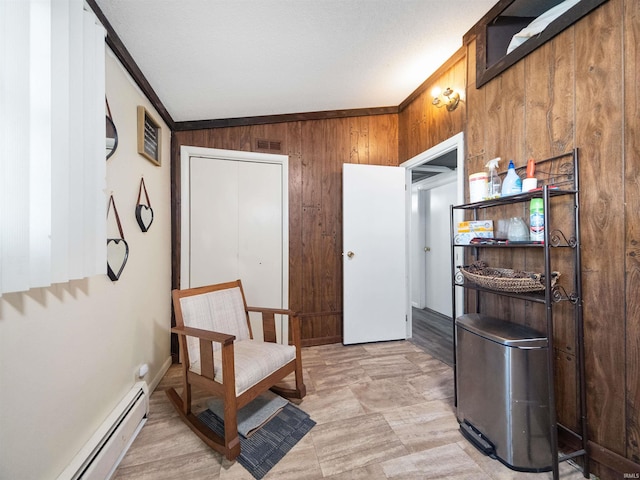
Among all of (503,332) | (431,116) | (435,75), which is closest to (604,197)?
(503,332)

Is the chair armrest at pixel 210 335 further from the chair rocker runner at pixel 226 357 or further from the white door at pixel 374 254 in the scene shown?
the white door at pixel 374 254

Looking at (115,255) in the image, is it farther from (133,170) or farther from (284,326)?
(284,326)

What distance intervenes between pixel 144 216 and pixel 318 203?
156 cm

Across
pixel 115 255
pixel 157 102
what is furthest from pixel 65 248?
pixel 157 102

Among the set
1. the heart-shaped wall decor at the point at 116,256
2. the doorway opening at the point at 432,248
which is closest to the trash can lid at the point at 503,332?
the doorway opening at the point at 432,248

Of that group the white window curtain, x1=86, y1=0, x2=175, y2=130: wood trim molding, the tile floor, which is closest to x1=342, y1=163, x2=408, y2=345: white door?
the tile floor

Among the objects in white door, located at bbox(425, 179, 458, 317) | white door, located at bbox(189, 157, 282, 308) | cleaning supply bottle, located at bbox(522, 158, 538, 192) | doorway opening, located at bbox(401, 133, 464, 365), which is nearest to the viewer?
cleaning supply bottle, located at bbox(522, 158, 538, 192)

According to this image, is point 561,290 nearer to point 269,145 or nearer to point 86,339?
point 86,339

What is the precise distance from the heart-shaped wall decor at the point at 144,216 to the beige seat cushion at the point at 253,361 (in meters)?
0.98

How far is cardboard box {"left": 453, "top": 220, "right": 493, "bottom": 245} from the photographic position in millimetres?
1619

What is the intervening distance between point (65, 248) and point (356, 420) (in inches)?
67.7

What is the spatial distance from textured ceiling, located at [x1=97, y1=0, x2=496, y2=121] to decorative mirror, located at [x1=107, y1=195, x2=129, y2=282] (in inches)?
38.2

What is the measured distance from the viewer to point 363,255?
9.03ft

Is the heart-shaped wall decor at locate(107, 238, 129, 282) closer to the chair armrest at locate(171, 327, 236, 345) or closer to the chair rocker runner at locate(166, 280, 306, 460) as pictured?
the chair rocker runner at locate(166, 280, 306, 460)
